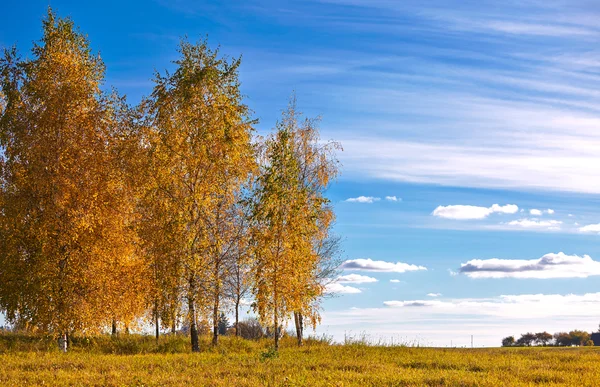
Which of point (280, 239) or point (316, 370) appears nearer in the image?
point (316, 370)

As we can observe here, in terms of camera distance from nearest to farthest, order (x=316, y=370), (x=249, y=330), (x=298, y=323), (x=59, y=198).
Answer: (x=316, y=370)
(x=59, y=198)
(x=298, y=323)
(x=249, y=330)

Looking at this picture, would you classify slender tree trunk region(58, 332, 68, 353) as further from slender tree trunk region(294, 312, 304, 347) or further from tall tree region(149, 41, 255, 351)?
slender tree trunk region(294, 312, 304, 347)

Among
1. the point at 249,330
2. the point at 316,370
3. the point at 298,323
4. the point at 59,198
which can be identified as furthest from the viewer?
the point at 249,330

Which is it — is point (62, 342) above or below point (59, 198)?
below

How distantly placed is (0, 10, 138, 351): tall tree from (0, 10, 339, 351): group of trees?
0.06 m

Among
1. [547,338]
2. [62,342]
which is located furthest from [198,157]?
[547,338]

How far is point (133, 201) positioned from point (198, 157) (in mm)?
4330

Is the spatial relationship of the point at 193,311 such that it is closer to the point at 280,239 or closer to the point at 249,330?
the point at 280,239

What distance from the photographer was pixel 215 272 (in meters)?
30.6

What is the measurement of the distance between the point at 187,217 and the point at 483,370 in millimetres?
15296

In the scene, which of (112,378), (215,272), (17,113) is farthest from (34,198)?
(112,378)

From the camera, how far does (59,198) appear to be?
26859mm

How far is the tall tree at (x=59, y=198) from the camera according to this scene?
26734mm

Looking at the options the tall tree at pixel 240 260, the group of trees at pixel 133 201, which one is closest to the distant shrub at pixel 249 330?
the tall tree at pixel 240 260
